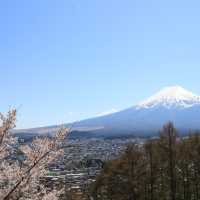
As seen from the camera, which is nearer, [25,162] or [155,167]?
[25,162]

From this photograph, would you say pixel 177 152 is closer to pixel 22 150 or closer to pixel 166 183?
pixel 166 183

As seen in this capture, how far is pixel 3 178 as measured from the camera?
7805mm

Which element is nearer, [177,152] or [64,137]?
[64,137]

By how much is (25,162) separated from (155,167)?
2673 centimetres

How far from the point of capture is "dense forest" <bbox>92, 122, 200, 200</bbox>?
31.1 m

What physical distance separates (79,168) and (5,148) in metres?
125

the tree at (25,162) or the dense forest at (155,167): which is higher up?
the tree at (25,162)

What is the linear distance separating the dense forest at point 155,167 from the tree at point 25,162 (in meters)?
23.5

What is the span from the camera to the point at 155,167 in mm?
33625

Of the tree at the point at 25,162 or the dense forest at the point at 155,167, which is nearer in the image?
the tree at the point at 25,162

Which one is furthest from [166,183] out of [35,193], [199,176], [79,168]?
[79,168]

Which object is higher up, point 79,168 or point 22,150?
point 22,150

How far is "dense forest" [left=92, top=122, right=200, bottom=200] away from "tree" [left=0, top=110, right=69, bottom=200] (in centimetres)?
2345

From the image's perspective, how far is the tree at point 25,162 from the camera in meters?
7.31
